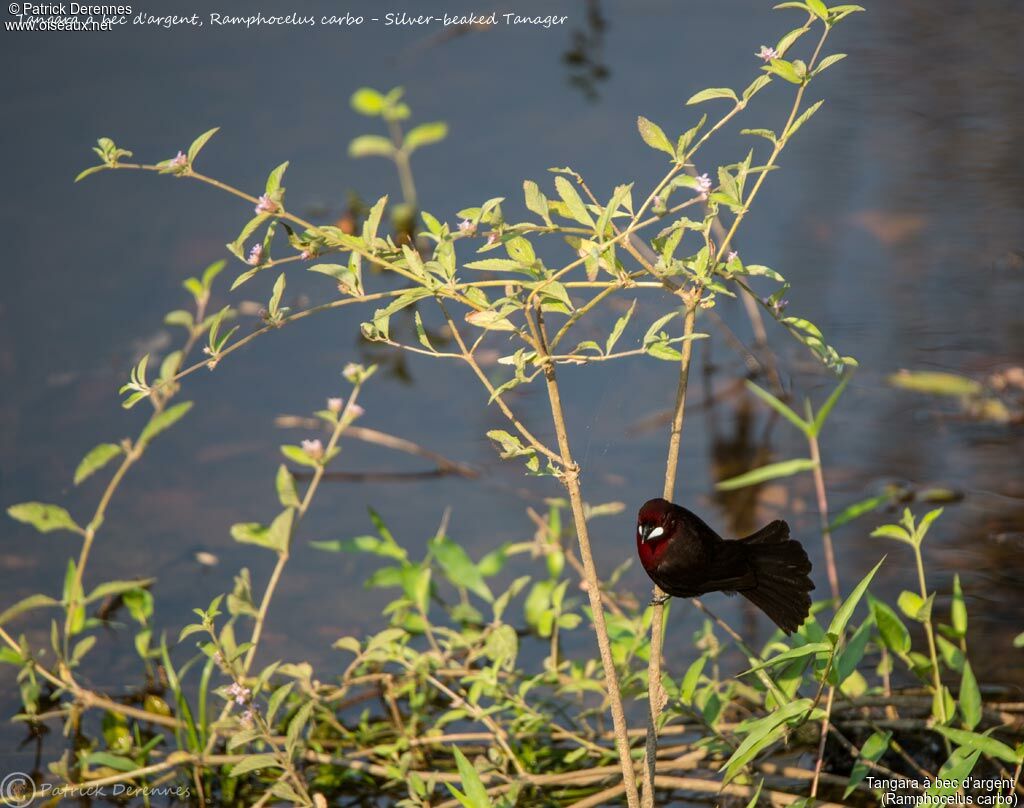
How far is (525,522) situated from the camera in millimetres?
3861

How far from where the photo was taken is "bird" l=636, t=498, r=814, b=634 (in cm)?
210

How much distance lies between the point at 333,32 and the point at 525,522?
312 centimetres

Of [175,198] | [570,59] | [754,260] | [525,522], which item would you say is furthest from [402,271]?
[570,59]

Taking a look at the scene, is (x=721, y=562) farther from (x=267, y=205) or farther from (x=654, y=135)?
(x=267, y=205)

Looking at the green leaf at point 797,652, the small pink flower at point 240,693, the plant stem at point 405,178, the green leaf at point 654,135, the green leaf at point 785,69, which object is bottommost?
the small pink flower at point 240,693

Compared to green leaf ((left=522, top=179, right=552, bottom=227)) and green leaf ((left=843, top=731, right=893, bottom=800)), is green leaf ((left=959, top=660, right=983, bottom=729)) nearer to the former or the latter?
green leaf ((left=843, top=731, right=893, bottom=800))

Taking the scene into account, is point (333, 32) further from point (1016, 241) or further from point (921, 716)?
point (921, 716)

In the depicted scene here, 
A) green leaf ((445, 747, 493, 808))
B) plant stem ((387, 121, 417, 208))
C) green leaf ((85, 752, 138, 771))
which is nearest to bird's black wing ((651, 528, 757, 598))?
green leaf ((445, 747, 493, 808))

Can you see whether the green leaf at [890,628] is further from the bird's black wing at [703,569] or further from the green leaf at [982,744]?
the bird's black wing at [703,569]

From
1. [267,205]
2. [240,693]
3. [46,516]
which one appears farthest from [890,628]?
[46,516]

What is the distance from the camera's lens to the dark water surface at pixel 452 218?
374 cm
